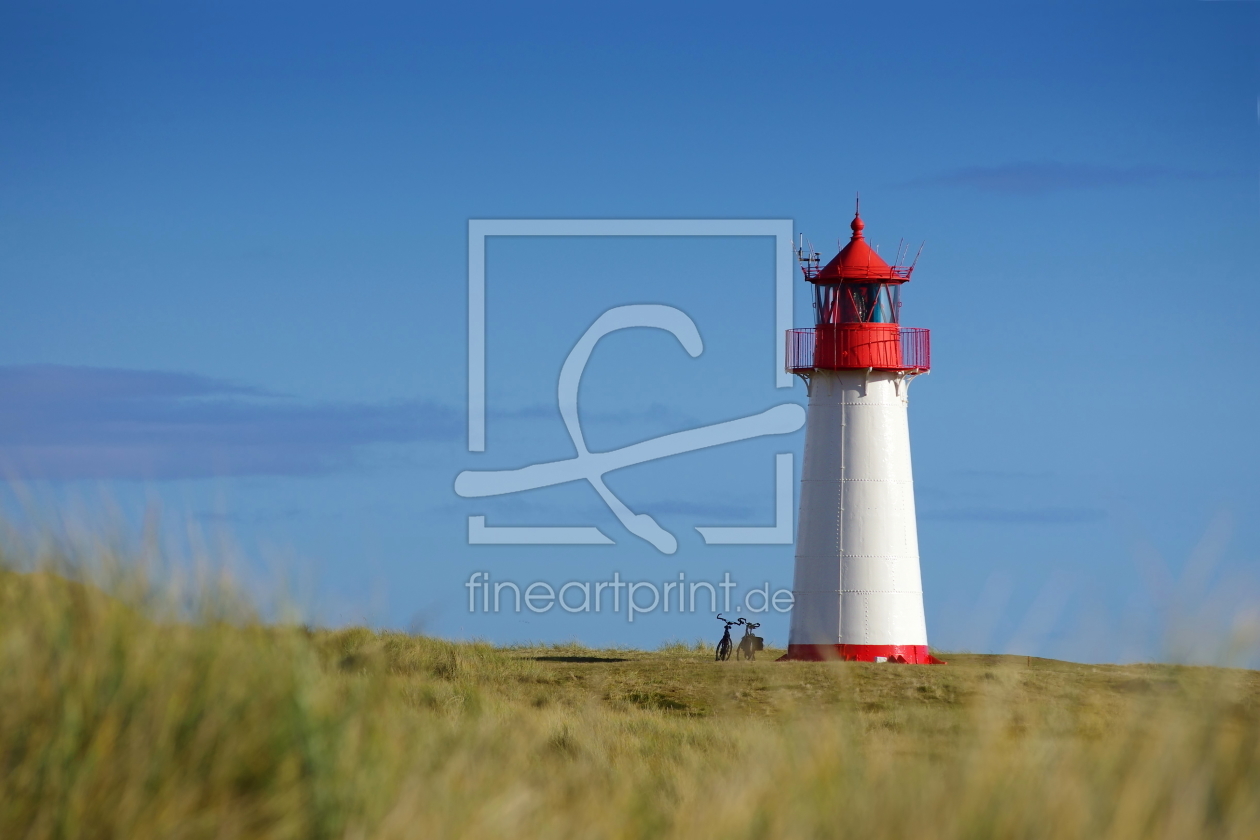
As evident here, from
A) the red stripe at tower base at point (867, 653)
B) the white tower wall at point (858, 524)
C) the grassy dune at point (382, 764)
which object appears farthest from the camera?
the white tower wall at point (858, 524)

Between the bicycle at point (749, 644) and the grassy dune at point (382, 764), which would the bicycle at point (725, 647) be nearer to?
the bicycle at point (749, 644)

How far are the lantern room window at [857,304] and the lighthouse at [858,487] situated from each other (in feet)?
0.06

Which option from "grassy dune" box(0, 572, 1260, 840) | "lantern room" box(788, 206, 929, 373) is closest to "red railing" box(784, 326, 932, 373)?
"lantern room" box(788, 206, 929, 373)

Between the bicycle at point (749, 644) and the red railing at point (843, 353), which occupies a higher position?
the red railing at point (843, 353)

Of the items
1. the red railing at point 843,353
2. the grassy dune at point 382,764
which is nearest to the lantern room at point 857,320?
the red railing at point 843,353

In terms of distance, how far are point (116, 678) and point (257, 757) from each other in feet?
2.60

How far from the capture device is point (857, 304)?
2458 cm

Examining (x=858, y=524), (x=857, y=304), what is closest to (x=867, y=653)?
(x=858, y=524)

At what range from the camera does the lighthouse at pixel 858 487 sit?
78.0 ft

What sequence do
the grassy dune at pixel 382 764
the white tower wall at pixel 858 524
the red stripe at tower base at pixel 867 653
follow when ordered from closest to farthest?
the grassy dune at pixel 382 764 < the red stripe at tower base at pixel 867 653 < the white tower wall at pixel 858 524

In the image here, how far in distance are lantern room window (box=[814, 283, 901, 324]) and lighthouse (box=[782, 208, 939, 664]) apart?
17 mm

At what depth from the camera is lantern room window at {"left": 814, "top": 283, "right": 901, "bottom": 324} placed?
24.5 meters

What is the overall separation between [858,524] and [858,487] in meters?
0.62

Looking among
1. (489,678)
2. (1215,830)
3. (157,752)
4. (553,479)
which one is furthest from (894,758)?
(553,479)
